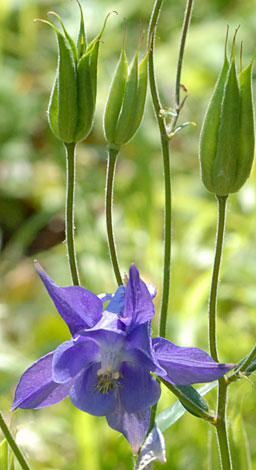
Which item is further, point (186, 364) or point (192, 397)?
point (192, 397)

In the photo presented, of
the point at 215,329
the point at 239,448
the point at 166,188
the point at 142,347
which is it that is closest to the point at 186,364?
the point at 142,347

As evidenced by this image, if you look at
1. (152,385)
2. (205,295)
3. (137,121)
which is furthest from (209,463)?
(205,295)

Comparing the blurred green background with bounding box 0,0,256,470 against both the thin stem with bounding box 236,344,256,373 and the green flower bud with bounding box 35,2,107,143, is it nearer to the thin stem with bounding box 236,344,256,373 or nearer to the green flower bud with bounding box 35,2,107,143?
the thin stem with bounding box 236,344,256,373

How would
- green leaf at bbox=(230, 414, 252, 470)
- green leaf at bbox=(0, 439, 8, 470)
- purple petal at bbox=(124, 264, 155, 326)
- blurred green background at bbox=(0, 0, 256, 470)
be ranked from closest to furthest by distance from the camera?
purple petal at bbox=(124, 264, 155, 326) < green leaf at bbox=(0, 439, 8, 470) < green leaf at bbox=(230, 414, 252, 470) < blurred green background at bbox=(0, 0, 256, 470)

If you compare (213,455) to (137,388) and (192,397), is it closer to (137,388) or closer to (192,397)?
(192,397)

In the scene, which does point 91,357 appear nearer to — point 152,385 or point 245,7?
point 152,385

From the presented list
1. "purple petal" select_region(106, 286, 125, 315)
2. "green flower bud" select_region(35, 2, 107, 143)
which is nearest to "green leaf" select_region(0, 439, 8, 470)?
"purple petal" select_region(106, 286, 125, 315)
